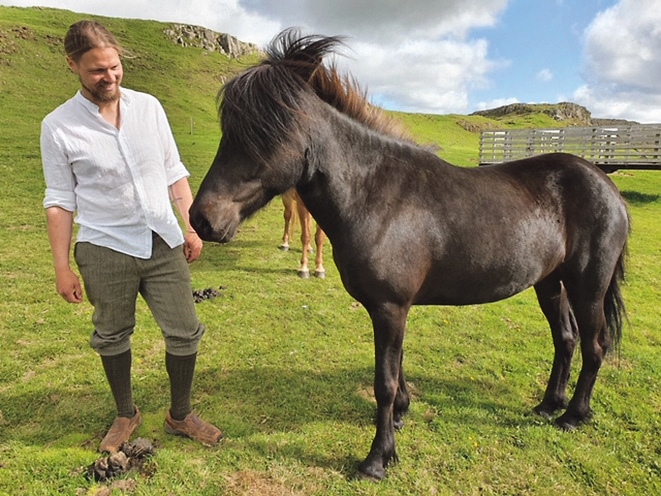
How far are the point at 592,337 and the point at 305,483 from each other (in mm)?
2507

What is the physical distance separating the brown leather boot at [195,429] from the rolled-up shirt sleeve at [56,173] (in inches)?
69.1

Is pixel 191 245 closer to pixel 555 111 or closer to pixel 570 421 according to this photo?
pixel 570 421

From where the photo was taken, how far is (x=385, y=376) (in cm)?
267

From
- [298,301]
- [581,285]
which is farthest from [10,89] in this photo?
[581,285]

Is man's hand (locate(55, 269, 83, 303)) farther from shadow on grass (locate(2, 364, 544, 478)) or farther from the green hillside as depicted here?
the green hillside

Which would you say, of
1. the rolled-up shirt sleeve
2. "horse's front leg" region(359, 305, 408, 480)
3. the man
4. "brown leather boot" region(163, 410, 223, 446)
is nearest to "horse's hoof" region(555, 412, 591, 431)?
"horse's front leg" region(359, 305, 408, 480)

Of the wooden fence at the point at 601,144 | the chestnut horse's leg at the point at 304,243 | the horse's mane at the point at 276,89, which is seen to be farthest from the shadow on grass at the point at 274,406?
the wooden fence at the point at 601,144

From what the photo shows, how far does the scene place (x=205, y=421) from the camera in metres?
3.14

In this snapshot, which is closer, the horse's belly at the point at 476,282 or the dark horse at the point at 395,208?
the dark horse at the point at 395,208

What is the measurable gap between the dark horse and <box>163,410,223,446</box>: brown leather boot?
118 cm

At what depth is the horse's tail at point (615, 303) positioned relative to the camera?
3311 mm

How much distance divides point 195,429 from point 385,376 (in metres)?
1.53

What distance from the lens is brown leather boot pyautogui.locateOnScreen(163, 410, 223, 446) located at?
9.65ft

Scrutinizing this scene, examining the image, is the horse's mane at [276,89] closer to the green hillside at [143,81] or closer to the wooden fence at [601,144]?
the green hillside at [143,81]
